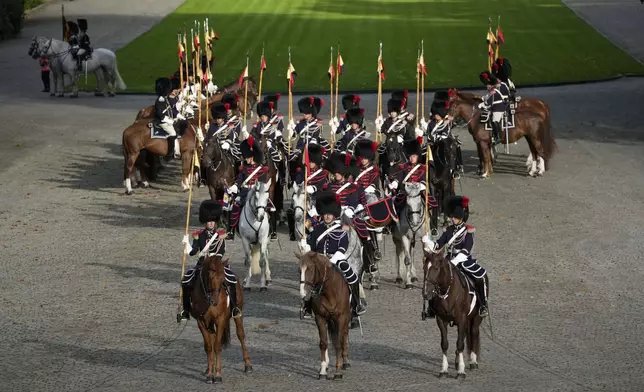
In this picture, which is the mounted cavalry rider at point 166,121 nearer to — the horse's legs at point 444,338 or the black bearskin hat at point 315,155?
the black bearskin hat at point 315,155

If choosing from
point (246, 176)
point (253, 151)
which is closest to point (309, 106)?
point (253, 151)

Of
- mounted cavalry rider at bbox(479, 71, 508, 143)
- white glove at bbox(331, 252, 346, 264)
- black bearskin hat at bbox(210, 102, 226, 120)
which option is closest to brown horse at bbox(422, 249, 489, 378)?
white glove at bbox(331, 252, 346, 264)

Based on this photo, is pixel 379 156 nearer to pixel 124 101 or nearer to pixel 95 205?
pixel 95 205

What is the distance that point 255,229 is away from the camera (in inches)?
938

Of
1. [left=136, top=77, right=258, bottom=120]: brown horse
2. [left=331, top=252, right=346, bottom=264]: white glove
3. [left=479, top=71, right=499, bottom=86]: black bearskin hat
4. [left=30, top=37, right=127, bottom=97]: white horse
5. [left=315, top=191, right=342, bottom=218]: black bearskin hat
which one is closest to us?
[left=331, top=252, right=346, bottom=264]: white glove

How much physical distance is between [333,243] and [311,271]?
5.83 feet

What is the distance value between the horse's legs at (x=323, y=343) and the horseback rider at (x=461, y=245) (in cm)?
149

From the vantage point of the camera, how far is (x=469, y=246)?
19.7 meters

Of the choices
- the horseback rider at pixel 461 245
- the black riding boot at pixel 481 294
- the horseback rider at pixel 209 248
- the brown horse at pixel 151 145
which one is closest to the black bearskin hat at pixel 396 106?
the brown horse at pixel 151 145

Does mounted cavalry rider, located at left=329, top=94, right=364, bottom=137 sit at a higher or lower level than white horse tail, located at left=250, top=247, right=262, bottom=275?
higher

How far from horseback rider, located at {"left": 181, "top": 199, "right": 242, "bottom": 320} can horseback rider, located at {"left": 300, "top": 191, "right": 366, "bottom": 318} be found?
123cm

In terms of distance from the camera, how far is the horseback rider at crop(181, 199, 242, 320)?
18.9m

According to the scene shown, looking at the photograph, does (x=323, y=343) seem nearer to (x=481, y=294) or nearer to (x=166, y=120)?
(x=481, y=294)

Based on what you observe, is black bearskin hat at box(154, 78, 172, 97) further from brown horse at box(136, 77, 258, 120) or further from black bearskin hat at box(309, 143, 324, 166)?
black bearskin hat at box(309, 143, 324, 166)
